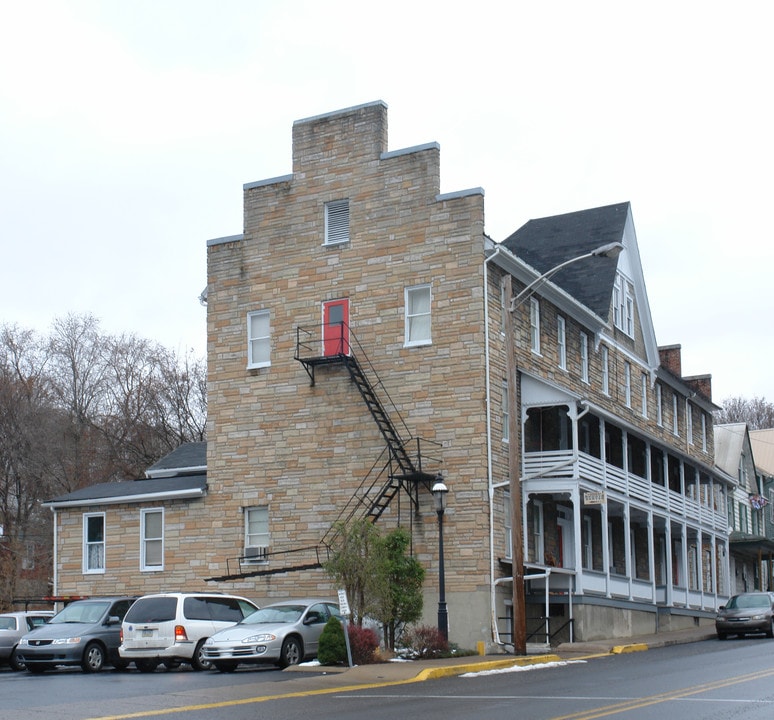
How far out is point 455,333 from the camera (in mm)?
31125

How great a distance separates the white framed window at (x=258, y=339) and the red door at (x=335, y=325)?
203 cm

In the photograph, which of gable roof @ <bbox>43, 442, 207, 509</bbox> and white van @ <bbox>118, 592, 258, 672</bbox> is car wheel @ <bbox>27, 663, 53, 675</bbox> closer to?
white van @ <bbox>118, 592, 258, 672</bbox>

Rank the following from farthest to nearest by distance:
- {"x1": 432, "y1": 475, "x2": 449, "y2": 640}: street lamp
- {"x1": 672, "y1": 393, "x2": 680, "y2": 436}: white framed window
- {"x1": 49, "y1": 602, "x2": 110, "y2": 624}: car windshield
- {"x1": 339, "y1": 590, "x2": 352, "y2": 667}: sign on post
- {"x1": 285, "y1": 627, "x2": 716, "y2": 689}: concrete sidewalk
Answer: {"x1": 672, "y1": 393, "x2": 680, "y2": 436}: white framed window < {"x1": 432, "y1": 475, "x2": 449, "y2": 640}: street lamp < {"x1": 49, "y1": 602, "x2": 110, "y2": 624}: car windshield < {"x1": 339, "y1": 590, "x2": 352, "y2": 667}: sign on post < {"x1": 285, "y1": 627, "x2": 716, "y2": 689}: concrete sidewalk

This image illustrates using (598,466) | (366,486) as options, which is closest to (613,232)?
(598,466)

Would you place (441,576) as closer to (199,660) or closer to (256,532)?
(199,660)

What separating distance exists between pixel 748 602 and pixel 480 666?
47.4ft

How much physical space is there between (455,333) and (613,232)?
39.9 feet

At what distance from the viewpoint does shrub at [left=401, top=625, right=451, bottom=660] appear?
2594cm

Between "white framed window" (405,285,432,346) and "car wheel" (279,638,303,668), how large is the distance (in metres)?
10.2

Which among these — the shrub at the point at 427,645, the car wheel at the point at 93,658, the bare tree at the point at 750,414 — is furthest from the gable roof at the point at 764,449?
the car wheel at the point at 93,658

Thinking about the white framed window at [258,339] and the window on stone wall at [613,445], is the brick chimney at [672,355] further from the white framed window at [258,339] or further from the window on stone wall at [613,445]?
the white framed window at [258,339]

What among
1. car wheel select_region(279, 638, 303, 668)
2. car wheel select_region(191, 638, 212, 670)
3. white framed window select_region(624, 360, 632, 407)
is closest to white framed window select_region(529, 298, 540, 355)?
white framed window select_region(624, 360, 632, 407)

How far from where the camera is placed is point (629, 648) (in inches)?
1166

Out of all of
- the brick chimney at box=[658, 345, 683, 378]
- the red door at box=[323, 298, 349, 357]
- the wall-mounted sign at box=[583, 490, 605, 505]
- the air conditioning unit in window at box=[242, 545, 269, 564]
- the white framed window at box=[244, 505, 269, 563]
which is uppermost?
the brick chimney at box=[658, 345, 683, 378]
